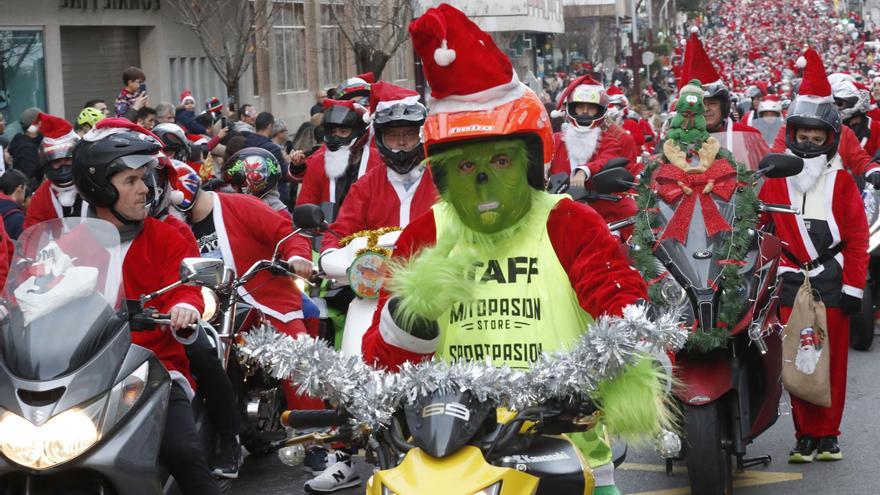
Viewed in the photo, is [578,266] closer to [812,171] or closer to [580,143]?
[812,171]

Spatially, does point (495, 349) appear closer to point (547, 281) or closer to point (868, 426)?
point (547, 281)

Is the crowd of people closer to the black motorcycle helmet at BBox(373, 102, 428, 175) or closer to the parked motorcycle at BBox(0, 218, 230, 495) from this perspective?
the black motorcycle helmet at BBox(373, 102, 428, 175)

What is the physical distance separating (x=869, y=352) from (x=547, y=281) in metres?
7.67

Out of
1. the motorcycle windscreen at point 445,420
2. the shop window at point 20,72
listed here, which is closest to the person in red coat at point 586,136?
the motorcycle windscreen at point 445,420

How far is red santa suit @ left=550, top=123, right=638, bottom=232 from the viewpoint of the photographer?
1183 cm

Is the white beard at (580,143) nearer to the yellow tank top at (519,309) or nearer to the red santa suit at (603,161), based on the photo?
the red santa suit at (603,161)

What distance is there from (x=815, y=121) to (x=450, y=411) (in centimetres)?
518

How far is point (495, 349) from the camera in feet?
14.7

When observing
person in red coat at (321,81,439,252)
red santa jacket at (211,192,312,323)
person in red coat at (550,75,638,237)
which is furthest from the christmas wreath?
person in red coat at (550,75,638,237)

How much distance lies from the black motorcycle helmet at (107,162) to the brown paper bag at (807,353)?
148 inches

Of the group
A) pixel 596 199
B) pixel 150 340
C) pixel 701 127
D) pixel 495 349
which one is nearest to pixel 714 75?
pixel 596 199

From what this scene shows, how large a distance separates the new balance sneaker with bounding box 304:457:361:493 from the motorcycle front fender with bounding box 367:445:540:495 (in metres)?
4.11

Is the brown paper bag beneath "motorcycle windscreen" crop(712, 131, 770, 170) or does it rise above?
beneath

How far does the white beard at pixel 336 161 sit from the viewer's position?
9.29 meters
